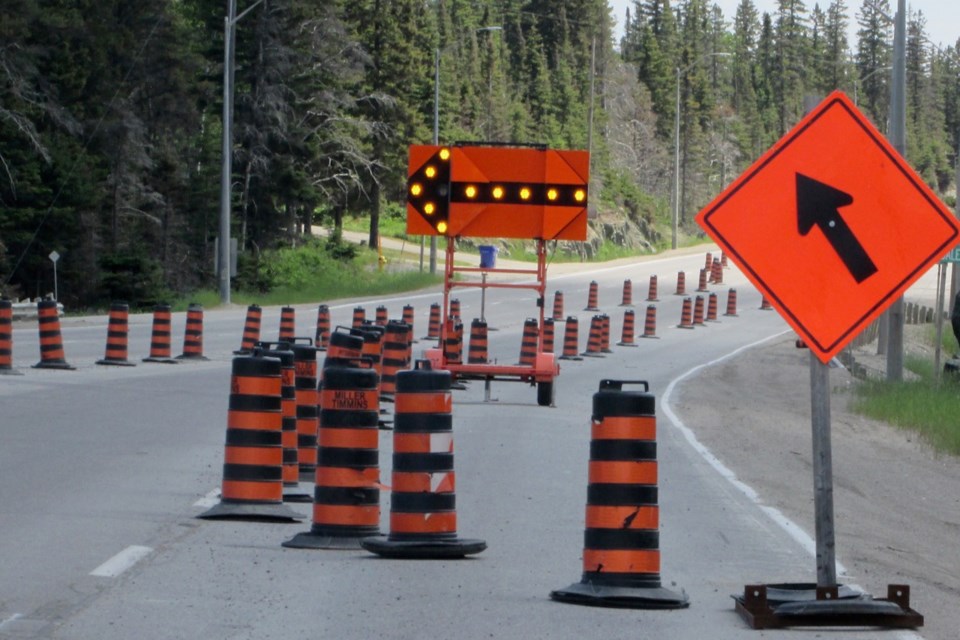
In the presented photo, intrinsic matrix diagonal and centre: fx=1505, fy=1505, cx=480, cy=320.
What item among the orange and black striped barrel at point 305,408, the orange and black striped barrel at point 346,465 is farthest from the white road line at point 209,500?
the orange and black striped barrel at point 346,465

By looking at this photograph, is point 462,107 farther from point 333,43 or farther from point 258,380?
point 258,380

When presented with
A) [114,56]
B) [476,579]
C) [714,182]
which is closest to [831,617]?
[476,579]

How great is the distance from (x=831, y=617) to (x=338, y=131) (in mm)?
58698

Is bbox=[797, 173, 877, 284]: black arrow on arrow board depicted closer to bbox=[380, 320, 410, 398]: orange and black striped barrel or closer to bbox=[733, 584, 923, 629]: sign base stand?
bbox=[733, 584, 923, 629]: sign base stand

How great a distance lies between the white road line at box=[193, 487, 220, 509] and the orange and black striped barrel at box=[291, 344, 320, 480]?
838 mm

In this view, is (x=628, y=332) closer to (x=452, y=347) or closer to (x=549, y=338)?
(x=549, y=338)

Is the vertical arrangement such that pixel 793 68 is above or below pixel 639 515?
above

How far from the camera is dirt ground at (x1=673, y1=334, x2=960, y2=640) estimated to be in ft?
31.3

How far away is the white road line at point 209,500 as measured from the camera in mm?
11016

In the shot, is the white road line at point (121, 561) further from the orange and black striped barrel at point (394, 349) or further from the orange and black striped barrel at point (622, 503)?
the orange and black striped barrel at point (394, 349)

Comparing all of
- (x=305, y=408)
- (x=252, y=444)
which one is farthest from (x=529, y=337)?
(x=252, y=444)

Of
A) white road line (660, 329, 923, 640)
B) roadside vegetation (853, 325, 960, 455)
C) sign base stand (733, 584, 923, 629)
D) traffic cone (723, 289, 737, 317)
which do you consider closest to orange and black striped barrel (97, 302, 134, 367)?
white road line (660, 329, 923, 640)

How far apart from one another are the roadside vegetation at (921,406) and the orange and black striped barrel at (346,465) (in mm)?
12172

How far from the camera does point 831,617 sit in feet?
24.4
